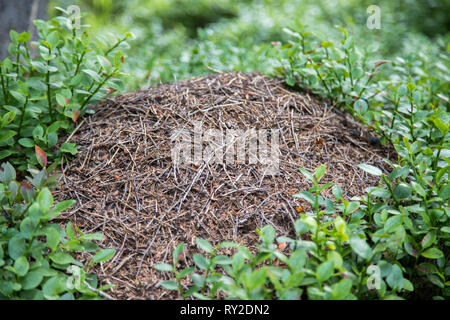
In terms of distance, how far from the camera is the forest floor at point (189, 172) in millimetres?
1730

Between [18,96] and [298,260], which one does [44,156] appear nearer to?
[18,96]

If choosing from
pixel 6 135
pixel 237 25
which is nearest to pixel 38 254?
pixel 6 135

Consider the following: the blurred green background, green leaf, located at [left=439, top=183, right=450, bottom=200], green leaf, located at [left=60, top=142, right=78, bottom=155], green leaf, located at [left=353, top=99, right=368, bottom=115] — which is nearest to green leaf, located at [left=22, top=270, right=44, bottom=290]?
→ green leaf, located at [left=60, top=142, right=78, bottom=155]

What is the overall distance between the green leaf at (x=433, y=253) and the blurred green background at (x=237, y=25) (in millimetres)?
2113

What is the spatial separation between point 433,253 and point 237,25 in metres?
3.85

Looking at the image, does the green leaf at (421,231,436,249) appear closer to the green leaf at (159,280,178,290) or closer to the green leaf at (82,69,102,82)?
the green leaf at (159,280,178,290)

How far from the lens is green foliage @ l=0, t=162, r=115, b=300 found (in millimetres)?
1379

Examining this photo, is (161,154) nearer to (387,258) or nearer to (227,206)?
(227,206)

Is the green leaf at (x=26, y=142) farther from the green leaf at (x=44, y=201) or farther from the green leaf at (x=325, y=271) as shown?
the green leaf at (x=325, y=271)

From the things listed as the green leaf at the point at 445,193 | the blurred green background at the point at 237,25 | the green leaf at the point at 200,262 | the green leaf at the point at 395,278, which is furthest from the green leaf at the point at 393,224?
the blurred green background at the point at 237,25

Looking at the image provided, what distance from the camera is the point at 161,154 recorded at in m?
1.99

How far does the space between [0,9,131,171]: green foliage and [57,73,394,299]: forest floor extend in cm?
14

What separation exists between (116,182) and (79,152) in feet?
1.05
